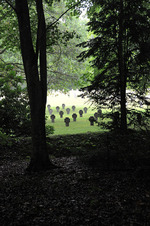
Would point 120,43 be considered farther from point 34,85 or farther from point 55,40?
point 55,40

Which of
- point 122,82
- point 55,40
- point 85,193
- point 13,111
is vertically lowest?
point 85,193

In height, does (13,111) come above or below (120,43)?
below

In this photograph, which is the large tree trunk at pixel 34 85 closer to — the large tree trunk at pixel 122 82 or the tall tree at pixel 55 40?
the tall tree at pixel 55 40

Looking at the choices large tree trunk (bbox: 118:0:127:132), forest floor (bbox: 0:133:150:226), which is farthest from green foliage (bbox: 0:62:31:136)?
large tree trunk (bbox: 118:0:127:132)

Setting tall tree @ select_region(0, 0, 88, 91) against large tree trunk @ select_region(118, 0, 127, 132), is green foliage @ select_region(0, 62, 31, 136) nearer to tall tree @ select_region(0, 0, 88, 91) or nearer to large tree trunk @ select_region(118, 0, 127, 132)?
tall tree @ select_region(0, 0, 88, 91)

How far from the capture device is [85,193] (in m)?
4.20

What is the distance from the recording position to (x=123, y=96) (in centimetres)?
779

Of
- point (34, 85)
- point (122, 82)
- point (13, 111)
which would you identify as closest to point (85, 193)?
point (34, 85)

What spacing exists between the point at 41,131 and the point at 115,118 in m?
3.11

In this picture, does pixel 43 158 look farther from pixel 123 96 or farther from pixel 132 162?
pixel 123 96

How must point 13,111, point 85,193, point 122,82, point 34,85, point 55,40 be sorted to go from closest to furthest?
point 85,193
point 34,85
point 122,82
point 13,111
point 55,40

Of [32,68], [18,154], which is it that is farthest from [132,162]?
[18,154]

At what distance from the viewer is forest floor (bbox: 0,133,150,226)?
3.26 meters

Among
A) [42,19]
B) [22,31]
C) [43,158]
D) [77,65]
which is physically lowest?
[43,158]
